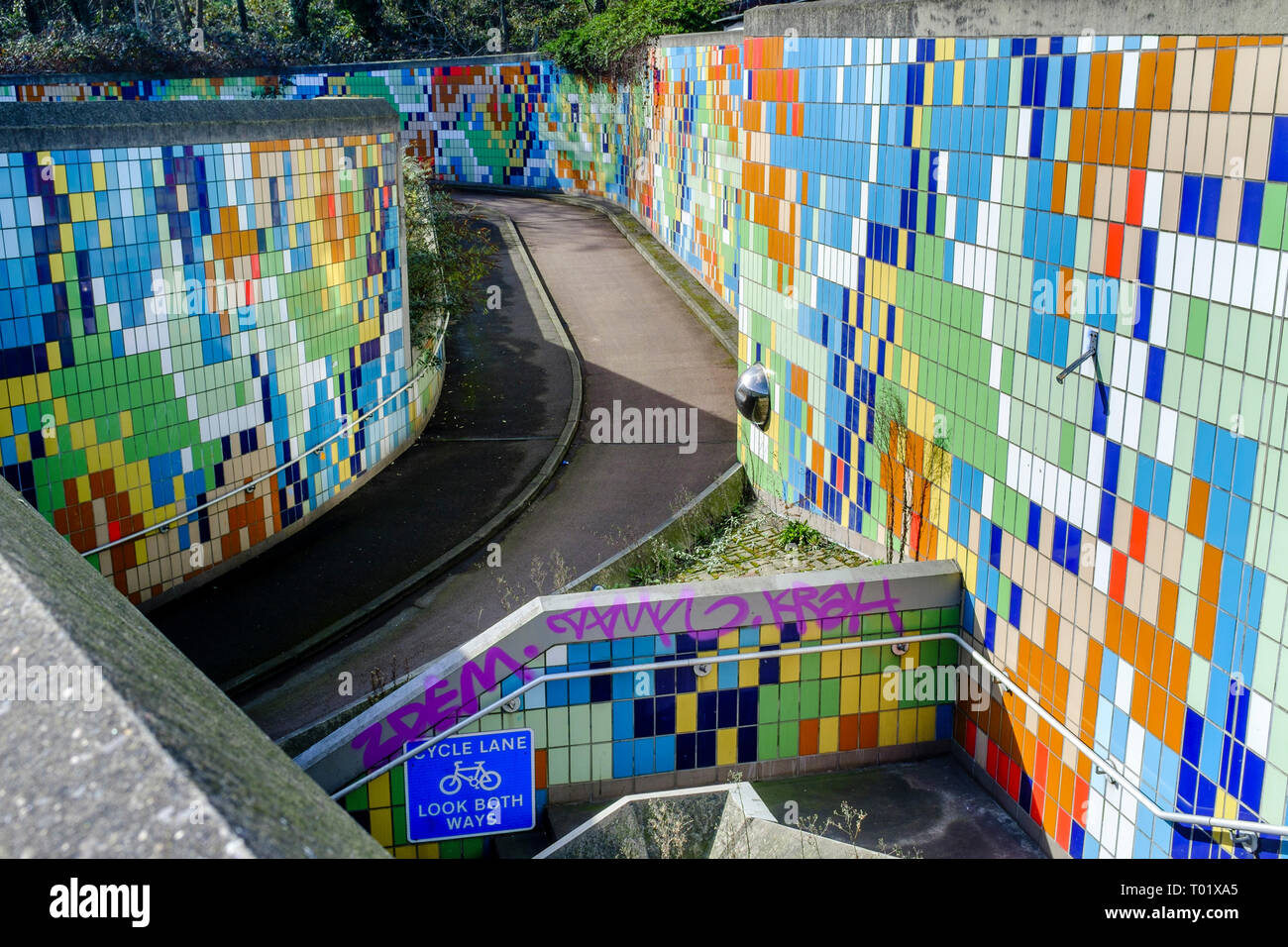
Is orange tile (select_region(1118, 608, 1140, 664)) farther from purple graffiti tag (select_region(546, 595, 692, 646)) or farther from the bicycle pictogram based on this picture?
the bicycle pictogram

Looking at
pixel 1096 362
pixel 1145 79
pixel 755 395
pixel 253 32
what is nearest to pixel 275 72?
pixel 253 32

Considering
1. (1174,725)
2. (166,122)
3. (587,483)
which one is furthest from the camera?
(587,483)

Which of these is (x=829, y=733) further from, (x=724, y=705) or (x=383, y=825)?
(x=383, y=825)

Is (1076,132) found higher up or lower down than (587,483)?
higher up

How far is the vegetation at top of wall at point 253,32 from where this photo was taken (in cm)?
2814

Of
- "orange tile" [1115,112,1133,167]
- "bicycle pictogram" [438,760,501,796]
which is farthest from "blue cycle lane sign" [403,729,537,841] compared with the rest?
"orange tile" [1115,112,1133,167]

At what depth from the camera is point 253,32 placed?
33562 mm

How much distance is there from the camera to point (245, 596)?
11.7 metres

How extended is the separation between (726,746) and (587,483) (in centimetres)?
580

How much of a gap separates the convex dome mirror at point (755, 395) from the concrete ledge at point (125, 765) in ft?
27.8

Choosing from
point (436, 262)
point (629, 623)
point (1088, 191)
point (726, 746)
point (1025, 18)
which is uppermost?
point (1025, 18)

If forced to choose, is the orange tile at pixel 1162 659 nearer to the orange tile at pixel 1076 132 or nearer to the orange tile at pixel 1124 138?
the orange tile at pixel 1124 138

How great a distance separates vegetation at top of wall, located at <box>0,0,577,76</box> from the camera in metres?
28.1

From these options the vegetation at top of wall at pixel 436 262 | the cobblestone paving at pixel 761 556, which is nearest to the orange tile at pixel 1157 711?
the cobblestone paving at pixel 761 556
